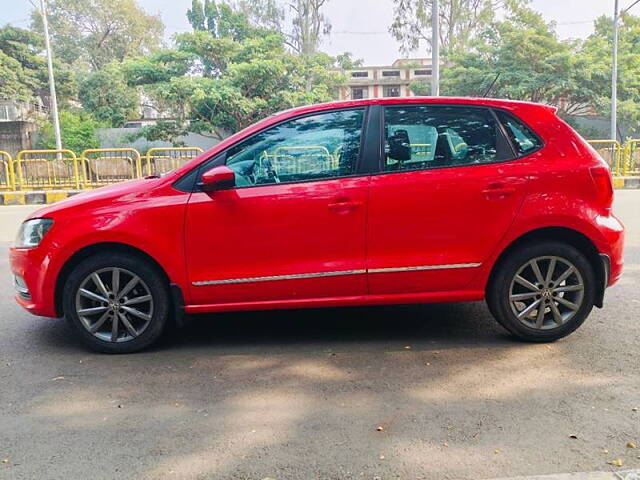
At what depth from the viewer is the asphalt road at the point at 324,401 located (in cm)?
250

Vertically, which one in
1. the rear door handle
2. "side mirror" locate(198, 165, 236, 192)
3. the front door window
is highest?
the front door window

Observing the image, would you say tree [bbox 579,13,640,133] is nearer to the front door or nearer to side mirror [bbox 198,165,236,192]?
the front door

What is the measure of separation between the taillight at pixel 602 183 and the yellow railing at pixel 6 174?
16487mm

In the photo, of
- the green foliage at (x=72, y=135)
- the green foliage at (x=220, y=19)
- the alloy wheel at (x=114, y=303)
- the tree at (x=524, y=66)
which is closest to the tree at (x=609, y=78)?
the tree at (x=524, y=66)

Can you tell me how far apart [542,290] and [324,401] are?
70.4 inches

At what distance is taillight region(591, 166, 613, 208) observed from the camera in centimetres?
382

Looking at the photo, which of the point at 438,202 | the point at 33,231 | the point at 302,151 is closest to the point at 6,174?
the point at 33,231

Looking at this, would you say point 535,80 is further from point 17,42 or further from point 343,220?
point 17,42

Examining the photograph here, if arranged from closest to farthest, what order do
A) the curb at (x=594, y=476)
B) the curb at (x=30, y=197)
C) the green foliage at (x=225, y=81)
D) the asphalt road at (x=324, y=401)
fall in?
1. the curb at (x=594, y=476)
2. the asphalt road at (x=324, y=401)
3. the curb at (x=30, y=197)
4. the green foliage at (x=225, y=81)

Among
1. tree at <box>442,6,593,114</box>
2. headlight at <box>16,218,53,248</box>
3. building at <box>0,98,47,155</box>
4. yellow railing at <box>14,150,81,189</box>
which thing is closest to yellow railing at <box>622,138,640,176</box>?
tree at <box>442,6,593,114</box>

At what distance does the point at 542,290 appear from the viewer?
3861 millimetres

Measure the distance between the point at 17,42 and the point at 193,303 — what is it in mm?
42888

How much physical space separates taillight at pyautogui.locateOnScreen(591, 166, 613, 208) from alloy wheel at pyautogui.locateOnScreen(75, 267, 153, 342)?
10.3 ft

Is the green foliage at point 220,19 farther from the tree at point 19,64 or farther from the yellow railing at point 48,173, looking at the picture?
the yellow railing at point 48,173
